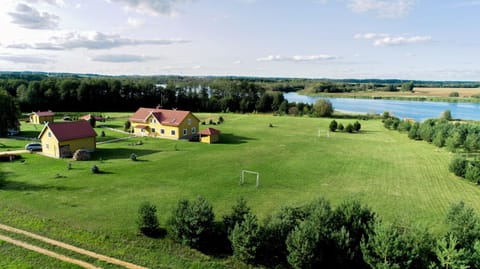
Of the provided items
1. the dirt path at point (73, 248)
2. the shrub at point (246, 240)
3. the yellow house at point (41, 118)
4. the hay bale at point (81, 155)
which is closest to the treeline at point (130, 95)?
the yellow house at point (41, 118)

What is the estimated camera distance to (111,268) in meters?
13.0

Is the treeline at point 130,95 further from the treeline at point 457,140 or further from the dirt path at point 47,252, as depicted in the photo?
the dirt path at point 47,252

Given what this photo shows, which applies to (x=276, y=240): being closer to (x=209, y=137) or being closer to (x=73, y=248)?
(x=73, y=248)

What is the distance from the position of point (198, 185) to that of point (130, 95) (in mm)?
74614

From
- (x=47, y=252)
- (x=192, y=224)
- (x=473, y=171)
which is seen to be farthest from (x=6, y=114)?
(x=473, y=171)

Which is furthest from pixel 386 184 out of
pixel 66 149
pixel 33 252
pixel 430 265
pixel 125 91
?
pixel 125 91

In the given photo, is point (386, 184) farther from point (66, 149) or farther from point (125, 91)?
point (125, 91)

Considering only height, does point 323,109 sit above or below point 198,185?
above

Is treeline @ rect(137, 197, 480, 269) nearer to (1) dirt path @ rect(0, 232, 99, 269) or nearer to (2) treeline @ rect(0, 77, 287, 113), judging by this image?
(1) dirt path @ rect(0, 232, 99, 269)

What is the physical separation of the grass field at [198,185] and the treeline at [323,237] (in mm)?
1076

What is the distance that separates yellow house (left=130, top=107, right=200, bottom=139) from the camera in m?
43.6

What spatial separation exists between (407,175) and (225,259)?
834 inches

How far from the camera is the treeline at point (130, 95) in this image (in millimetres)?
78562

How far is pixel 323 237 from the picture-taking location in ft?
43.7
